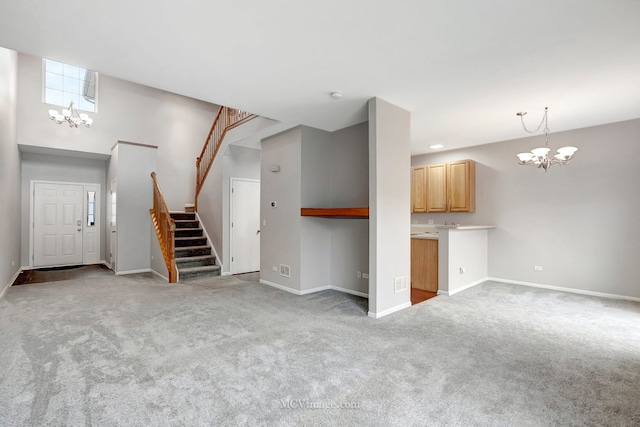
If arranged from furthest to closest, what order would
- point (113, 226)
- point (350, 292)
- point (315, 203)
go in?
point (113, 226), point (315, 203), point (350, 292)

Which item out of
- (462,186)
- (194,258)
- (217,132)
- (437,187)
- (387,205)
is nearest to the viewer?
(387,205)

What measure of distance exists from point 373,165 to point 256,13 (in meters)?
2.07

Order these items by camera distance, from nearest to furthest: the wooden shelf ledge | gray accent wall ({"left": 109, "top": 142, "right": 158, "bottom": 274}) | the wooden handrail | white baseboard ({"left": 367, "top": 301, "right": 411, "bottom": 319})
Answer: white baseboard ({"left": 367, "top": 301, "right": 411, "bottom": 319})
the wooden shelf ledge
the wooden handrail
gray accent wall ({"left": 109, "top": 142, "right": 158, "bottom": 274})

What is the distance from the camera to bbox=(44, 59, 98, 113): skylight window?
6934mm

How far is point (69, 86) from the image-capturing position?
7211 millimetres

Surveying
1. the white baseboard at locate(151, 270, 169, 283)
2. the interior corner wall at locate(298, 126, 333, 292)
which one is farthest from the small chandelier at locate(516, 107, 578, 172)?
the white baseboard at locate(151, 270, 169, 283)

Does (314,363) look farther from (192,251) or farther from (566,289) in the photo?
(566,289)

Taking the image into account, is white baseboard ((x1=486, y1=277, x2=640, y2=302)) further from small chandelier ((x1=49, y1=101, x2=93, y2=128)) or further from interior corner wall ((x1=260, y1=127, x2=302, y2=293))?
small chandelier ((x1=49, y1=101, x2=93, y2=128))

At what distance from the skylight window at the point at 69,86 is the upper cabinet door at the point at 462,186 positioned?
8488 millimetres

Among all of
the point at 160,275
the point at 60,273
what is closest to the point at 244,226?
the point at 160,275

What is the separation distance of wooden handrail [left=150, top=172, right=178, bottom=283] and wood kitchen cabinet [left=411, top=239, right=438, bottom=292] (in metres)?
4.30

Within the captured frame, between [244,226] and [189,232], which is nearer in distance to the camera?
[244,226]

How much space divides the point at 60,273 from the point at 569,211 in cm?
988

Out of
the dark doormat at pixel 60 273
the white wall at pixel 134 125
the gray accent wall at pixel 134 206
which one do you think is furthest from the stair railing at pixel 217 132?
the dark doormat at pixel 60 273
